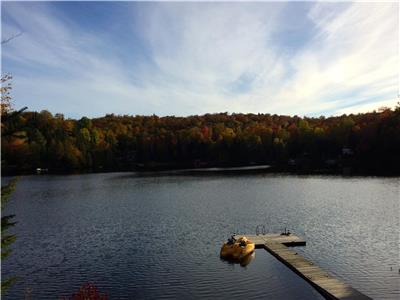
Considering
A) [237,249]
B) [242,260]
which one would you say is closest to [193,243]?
[237,249]

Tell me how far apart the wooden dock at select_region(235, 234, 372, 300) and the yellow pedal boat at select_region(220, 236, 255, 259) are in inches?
91.8

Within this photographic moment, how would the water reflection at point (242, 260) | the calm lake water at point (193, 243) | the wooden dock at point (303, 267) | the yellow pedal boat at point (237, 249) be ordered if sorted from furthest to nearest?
the yellow pedal boat at point (237, 249) → the water reflection at point (242, 260) → the calm lake water at point (193, 243) → the wooden dock at point (303, 267)

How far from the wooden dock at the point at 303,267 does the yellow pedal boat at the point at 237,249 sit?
7.65ft

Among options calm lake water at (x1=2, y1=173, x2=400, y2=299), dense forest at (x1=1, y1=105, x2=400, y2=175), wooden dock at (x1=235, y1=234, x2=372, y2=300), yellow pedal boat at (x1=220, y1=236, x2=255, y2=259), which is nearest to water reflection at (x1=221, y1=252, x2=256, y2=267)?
yellow pedal boat at (x1=220, y1=236, x2=255, y2=259)

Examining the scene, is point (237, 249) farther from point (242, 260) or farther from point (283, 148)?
point (283, 148)

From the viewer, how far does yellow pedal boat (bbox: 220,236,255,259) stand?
3338 cm

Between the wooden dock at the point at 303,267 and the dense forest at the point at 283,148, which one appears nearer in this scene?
the wooden dock at the point at 303,267

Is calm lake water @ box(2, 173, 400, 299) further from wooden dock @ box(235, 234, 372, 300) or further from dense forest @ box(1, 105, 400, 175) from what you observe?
dense forest @ box(1, 105, 400, 175)

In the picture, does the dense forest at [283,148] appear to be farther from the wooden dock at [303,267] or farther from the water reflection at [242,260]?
the water reflection at [242,260]

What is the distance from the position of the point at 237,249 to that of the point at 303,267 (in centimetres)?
558

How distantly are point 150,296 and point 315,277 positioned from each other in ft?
34.5

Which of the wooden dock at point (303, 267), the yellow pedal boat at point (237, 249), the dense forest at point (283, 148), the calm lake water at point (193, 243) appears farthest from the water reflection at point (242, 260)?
the dense forest at point (283, 148)

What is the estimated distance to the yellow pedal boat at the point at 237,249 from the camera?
1314 inches

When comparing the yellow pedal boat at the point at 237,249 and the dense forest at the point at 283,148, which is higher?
the dense forest at the point at 283,148
